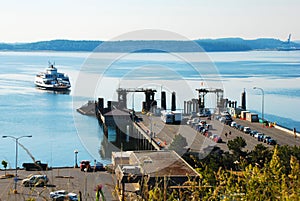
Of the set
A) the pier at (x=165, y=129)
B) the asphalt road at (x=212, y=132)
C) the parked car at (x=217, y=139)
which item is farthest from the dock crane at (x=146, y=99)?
the parked car at (x=217, y=139)

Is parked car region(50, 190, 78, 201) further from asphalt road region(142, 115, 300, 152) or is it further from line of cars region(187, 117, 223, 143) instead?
line of cars region(187, 117, 223, 143)

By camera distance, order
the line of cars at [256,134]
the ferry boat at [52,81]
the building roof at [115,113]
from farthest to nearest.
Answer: the ferry boat at [52,81], the building roof at [115,113], the line of cars at [256,134]

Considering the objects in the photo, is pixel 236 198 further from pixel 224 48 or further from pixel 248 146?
pixel 224 48

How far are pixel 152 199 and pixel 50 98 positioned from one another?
198 feet

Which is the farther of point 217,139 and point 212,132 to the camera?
point 212,132

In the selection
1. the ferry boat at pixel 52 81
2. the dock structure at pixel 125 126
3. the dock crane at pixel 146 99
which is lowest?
the dock structure at pixel 125 126

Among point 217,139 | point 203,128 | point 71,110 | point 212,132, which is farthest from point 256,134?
point 71,110

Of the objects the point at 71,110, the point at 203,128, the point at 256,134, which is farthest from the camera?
the point at 71,110

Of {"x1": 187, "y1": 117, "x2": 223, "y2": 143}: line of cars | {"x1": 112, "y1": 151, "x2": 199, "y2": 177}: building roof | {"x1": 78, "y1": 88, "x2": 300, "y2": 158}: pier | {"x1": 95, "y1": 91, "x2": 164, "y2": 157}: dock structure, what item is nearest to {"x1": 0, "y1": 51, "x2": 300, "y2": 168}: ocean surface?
{"x1": 95, "y1": 91, "x2": 164, "y2": 157}: dock structure

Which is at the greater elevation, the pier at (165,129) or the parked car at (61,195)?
the parked car at (61,195)

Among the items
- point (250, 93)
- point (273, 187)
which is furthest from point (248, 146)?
point (250, 93)

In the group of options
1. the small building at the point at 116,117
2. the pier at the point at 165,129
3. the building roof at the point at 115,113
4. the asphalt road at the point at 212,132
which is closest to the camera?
the asphalt road at the point at 212,132

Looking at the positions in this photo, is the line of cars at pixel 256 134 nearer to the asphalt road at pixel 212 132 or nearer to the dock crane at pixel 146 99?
the asphalt road at pixel 212 132

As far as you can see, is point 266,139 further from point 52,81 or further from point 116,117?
point 52,81
